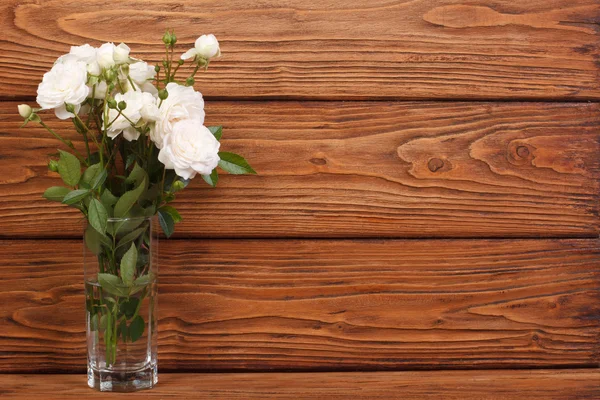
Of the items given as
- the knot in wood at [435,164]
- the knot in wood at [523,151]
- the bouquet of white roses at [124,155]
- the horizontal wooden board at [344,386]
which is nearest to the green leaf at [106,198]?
the bouquet of white roses at [124,155]

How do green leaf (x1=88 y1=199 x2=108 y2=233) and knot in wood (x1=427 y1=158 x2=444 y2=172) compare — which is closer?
green leaf (x1=88 y1=199 x2=108 y2=233)

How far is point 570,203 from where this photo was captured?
86cm

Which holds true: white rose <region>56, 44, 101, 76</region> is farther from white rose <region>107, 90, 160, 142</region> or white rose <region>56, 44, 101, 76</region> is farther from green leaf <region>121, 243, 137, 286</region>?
A: green leaf <region>121, 243, 137, 286</region>

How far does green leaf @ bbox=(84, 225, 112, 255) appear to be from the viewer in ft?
2.34

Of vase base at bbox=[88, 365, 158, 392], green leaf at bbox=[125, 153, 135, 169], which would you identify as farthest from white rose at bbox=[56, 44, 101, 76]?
vase base at bbox=[88, 365, 158, 392]

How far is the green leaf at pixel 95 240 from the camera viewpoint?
2.34ft

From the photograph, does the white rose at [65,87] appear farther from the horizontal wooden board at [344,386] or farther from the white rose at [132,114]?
the horizontal wooden board at [344,386]

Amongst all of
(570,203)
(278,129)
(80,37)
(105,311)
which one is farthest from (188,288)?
(570,203)

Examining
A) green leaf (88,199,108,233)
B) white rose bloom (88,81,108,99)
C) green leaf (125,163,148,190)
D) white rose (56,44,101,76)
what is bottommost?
green leaf (88,199,108,233)

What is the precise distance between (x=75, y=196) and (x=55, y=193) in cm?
4

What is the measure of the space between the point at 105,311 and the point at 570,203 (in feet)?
1.96

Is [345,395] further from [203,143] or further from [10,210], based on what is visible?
[10,210]

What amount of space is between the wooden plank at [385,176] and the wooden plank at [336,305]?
0.02m

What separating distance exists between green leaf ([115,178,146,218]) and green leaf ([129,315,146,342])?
0.41ft
